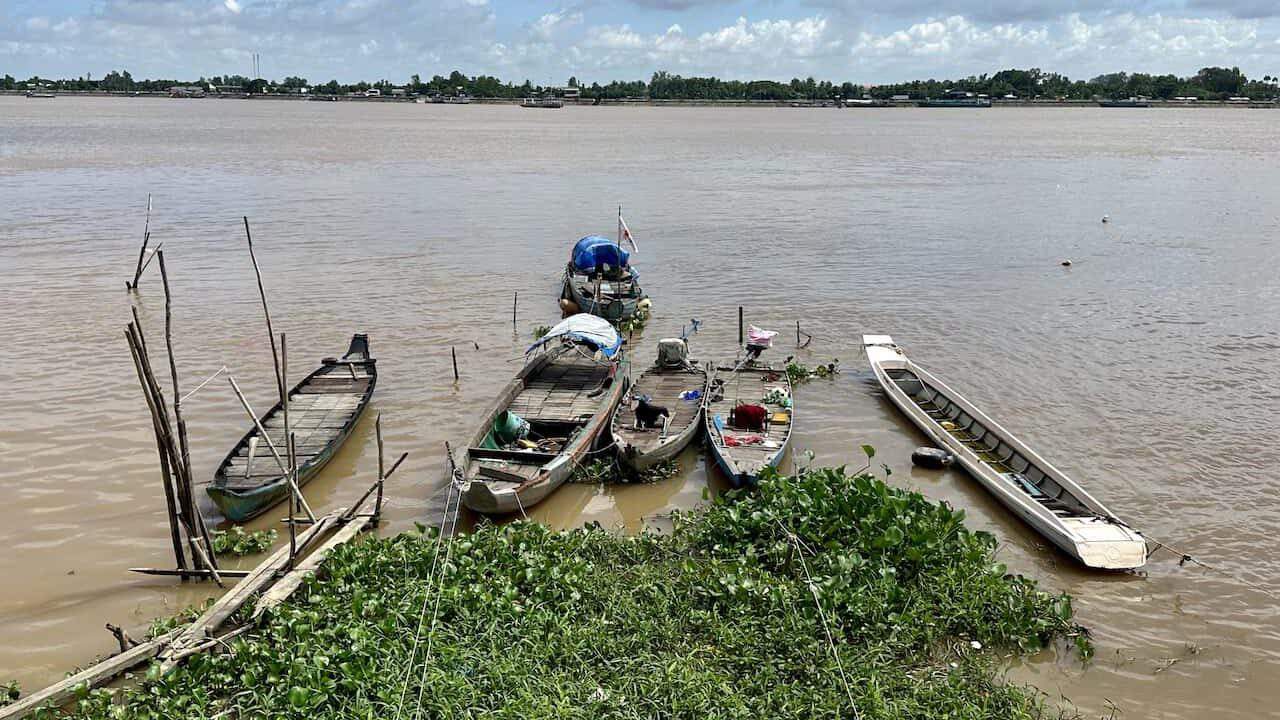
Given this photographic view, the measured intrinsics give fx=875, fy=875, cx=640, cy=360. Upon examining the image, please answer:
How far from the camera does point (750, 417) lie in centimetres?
1315

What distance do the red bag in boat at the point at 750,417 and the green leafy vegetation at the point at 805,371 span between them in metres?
3.15

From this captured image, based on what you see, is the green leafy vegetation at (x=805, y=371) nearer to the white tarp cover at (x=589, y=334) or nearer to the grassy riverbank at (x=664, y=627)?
the white tarp cover at (x=589, y=334)

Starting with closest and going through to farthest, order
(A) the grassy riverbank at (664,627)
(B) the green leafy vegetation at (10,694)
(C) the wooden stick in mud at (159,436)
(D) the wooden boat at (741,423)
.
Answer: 1. (A) the grassy riverbank at (664,627)
2. (B) the green leafy vegetation at (10,694)
3. (C) the wooden stick in mud at (159,436)
4. (D) the wooden boat at (741,423)

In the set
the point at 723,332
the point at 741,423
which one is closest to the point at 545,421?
the point at 741,423

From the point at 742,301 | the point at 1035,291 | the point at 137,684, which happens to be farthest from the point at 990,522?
the point at 1035,291

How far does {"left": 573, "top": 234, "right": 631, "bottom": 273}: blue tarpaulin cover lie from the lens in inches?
891

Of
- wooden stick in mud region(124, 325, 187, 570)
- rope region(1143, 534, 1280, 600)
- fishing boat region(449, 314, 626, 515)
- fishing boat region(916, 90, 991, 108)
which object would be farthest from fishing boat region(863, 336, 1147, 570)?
fishing boat region(916, 90, 991, 108)

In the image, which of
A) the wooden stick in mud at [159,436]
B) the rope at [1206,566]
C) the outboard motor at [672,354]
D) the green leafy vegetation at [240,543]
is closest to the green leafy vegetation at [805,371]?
the outboard motor at [672,354]

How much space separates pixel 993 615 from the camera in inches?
331

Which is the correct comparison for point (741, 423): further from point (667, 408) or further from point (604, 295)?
point (604, 295)

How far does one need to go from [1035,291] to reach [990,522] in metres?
15.0

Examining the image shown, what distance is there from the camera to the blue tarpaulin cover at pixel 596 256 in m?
22.6

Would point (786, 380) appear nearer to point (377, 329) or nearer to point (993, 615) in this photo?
point (993, 615)

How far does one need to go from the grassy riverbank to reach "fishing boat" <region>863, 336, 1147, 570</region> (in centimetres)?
111
